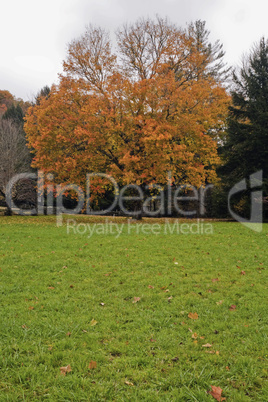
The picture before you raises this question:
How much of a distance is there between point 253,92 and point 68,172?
1590cm

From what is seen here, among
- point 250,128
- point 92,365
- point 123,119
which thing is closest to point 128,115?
point 123,119

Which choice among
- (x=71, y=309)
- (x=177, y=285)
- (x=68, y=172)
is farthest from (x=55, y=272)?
(x=68, y=172)

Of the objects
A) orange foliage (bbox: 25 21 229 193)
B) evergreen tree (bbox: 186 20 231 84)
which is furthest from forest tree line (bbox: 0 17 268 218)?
evergreen tree (bbox: 186 20 231 84)

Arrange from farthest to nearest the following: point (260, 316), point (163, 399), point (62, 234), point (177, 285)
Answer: point (62, 234) < point (177, 285) < point (260, 316) < point (163, 399)

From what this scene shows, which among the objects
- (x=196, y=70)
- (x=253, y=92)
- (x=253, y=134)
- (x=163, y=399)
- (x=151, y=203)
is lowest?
(x=163, y=399)

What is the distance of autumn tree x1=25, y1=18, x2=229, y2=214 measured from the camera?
1669 cm

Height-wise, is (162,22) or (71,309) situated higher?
(162,22)

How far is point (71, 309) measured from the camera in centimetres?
498

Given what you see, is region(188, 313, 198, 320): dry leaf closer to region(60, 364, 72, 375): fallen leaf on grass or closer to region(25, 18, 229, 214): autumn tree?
region(60, 364, 72, 375): fallen leaf on grass

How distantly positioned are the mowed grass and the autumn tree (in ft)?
31.3

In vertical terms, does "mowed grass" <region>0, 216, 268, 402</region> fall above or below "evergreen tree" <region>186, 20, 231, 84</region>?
below

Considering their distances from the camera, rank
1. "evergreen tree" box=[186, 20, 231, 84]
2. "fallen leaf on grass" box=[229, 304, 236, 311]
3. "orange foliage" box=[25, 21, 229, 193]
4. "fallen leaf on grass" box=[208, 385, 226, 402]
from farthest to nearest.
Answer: "evergreen tree" box=[186, 20, 231, 84], "orange foliage" box=[25, 21, 229, 193], "fallen leaf on grass" box=[229, 304, 236, 311], "fallen leaf on grass" box=[208, 385, 226, 402]

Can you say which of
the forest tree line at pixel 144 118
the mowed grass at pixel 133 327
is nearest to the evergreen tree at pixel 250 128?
the forest tree line at pixel 144 118

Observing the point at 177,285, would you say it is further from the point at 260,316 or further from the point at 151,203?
the point at 151,203
